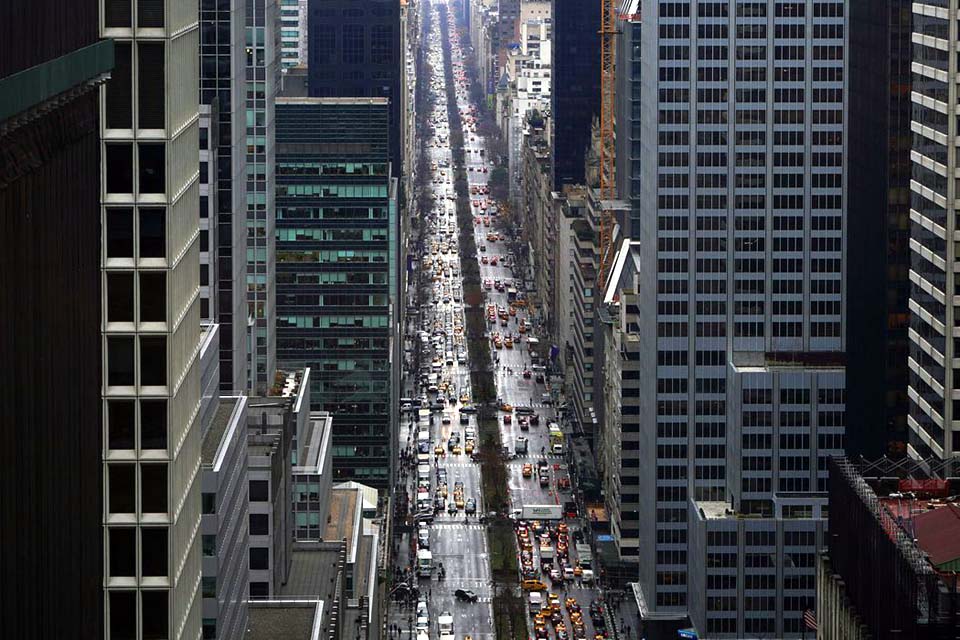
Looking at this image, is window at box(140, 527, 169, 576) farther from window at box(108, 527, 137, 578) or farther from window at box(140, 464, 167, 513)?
window at box(140, 464, 167, 513)

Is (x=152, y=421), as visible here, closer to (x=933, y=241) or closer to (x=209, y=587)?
(x=209, y=587)

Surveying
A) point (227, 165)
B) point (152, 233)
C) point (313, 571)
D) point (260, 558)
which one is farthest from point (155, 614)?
point (313, 571)

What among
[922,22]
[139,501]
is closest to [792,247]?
[922,22]

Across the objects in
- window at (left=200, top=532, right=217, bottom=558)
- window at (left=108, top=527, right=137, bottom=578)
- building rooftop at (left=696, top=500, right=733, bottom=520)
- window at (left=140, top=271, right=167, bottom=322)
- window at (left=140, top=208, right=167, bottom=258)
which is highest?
window at (left=140, top=208, right=167, bottom=258)

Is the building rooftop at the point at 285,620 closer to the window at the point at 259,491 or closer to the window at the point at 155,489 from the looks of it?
the window at the point at 259,491

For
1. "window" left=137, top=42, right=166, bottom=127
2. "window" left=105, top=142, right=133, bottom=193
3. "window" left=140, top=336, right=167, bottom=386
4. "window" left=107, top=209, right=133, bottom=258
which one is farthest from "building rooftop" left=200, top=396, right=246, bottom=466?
"window" left=137, top=42, right=166, bottom=127

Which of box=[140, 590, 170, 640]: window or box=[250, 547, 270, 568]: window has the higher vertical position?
box=[140, 590, 170, 640]: window

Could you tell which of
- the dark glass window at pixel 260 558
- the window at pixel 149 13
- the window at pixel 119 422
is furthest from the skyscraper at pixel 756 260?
the window at pixel 149 13
